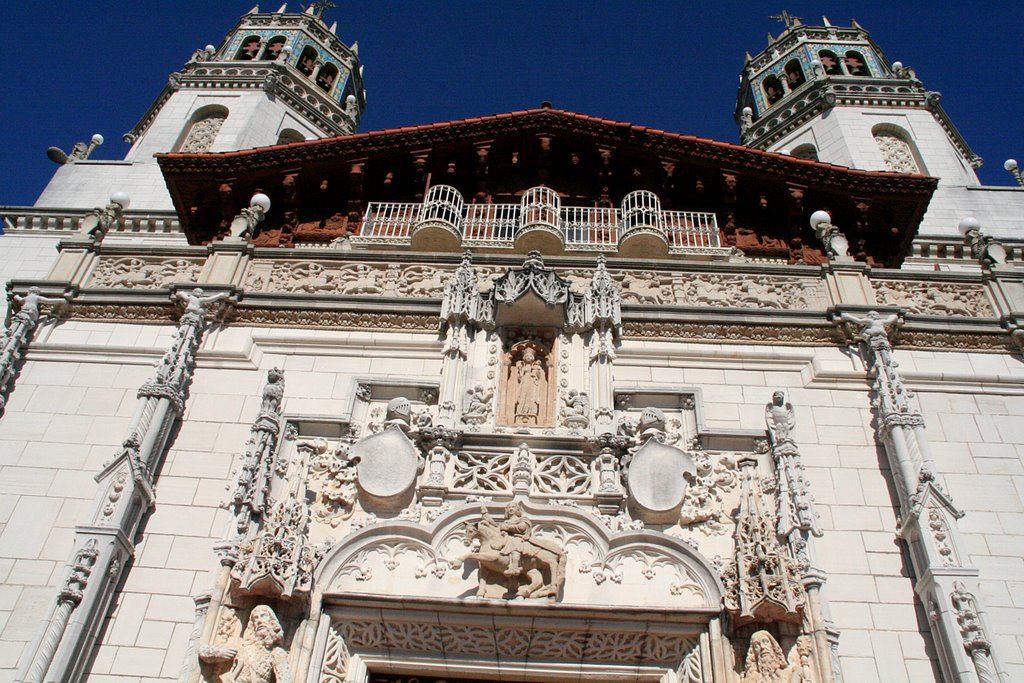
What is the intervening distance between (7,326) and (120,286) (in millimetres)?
1570

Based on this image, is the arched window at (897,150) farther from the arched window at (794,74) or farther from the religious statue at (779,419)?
the religious statue at (779,419)

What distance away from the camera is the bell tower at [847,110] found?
79.3 ft

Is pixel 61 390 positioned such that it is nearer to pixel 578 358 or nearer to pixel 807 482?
pixel 578 358

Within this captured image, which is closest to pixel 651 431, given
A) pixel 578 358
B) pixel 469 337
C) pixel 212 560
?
pixel 578 358

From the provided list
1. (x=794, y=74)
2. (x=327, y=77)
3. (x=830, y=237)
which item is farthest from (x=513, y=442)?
(x=794, y=74)

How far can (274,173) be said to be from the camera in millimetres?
15609

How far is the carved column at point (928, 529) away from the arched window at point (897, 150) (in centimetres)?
1467

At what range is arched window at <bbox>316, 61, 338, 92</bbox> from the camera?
1195 inches

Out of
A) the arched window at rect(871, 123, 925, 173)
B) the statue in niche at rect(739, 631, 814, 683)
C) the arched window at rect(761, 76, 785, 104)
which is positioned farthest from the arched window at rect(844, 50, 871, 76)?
the statue in niche at rect(739, 631, 814, 683)

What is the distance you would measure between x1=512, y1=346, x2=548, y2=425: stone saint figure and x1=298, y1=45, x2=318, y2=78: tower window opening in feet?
71.4

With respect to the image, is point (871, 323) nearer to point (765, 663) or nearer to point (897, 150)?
point (765, 663)

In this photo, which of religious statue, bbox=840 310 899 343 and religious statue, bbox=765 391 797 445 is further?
religious statue, bbox=840 310 899 343

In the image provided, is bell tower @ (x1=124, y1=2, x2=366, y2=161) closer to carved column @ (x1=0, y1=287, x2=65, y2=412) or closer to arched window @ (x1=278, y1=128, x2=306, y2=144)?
arched window @ (x1=278, y1=128, x2=306, y2=144)

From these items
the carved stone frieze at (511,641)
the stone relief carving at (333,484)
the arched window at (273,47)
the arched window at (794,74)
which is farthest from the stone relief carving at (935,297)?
the arched window at (273,47)
